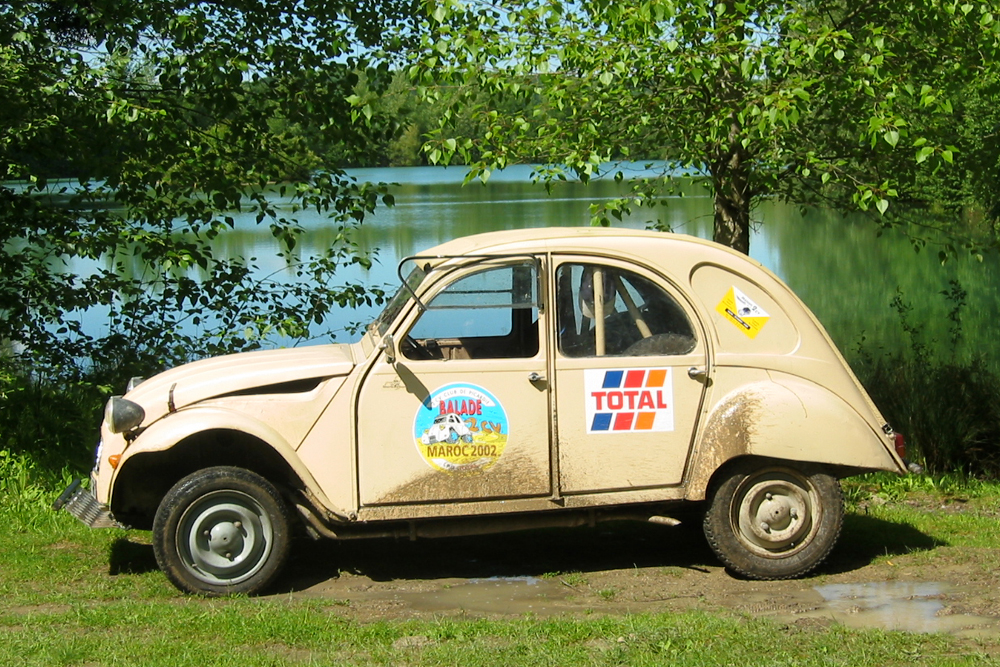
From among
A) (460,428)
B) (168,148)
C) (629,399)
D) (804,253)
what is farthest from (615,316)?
(804,253)

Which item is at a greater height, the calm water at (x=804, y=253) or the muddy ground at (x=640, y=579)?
the calm water at (x=804, y=253)

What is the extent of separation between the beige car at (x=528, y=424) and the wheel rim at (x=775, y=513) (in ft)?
0.04

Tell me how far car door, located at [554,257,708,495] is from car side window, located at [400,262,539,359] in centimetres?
21

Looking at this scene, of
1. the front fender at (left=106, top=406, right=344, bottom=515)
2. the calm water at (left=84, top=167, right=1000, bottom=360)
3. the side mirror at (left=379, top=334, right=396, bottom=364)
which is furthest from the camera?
the calm water at (left=84, top=167, right=1000, bottom=360)

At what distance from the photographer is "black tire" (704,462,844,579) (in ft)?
20.2

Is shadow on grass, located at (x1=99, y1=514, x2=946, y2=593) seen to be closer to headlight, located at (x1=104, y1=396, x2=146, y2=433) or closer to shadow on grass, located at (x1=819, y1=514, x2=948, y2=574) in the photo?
shadow on grass, located at (x1=819, y1=514, x2=948, y2=574)

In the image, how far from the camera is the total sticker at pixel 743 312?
620 cm

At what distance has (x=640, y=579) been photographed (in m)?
6.32

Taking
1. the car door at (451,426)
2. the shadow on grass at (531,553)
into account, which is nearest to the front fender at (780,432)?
the shadow on grass at (531,553)

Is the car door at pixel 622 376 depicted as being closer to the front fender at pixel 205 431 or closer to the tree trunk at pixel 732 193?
the front fender at pixel 205 431

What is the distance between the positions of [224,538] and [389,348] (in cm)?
131

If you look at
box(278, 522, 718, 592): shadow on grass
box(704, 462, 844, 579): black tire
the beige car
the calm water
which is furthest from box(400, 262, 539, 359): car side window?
the calm water

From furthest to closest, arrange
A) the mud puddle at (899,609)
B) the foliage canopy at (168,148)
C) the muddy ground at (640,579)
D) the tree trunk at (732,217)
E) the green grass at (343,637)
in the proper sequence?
the tree trunk at (732,217)
the foliage canopy at (168,148)
the muddy ground at (640,579)
the mud puddle at (899,609)
the green grass at (343,637)

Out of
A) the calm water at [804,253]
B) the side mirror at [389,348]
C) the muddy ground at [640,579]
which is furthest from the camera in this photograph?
the calm water at [804,253]
